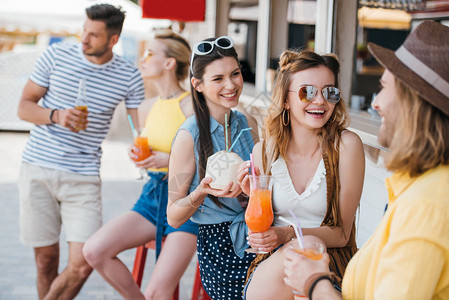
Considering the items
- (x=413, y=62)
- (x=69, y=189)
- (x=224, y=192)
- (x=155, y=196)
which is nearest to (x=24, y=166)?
(x=69, y=189)

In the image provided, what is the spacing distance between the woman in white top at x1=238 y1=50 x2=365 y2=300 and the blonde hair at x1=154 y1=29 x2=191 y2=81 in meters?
1.34

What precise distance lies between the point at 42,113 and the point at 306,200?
183 centimetres

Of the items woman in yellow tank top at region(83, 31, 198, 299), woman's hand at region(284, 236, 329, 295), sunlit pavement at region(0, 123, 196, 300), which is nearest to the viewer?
woman's hand at region(284, 236, 329, 295)

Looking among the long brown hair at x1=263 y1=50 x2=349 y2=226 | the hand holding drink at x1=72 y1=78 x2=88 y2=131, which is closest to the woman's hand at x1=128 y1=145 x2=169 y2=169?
the hand holding drink at x1=72 y1=78 x2=88 y2=131

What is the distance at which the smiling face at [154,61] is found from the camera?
358 cm

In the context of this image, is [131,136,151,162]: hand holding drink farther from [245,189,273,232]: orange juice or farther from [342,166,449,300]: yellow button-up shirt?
[342,166,449,300]: yellow button-up shirt

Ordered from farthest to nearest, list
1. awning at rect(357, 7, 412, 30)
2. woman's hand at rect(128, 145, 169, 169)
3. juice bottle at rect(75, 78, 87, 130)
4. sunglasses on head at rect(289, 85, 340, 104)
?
1. awning at rect(357, 7, 412, 30)
2. juice bottle at rect(75, 78, 87, 130)
3. woman's hand at rect(128, 145, 169, 169)
4. sunglasses on head at rect(289, 85, 340, 104)

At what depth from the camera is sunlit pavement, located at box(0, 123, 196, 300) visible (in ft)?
14.0

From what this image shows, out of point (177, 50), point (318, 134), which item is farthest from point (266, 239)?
point (177, 50)

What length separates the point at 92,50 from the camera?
3.46 meters

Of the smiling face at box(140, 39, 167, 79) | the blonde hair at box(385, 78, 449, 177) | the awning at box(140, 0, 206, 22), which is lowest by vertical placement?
the blonde hair at box(385, 78, 449, 177)

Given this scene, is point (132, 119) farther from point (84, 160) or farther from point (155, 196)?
point (155, 196)

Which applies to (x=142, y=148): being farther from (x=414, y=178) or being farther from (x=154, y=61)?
(x=414, y=178)

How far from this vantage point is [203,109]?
2660 millimetres
